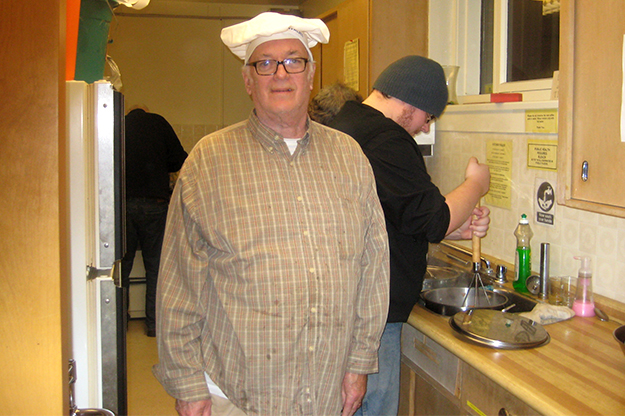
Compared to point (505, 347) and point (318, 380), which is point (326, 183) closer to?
point (318, 380)

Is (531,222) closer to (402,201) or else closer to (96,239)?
(402,201)

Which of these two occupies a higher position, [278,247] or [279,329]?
[278,247]

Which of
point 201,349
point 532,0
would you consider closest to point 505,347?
point 201,349

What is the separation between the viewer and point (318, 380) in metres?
1.37

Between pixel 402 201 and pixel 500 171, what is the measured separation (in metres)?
0.81

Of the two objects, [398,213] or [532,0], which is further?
[532,0]

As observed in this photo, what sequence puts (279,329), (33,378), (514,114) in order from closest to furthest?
1. (33,378)
2. (279,329)
3. (514,114)

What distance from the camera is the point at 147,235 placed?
4211 millimetres

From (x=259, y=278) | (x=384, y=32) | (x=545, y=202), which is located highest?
(x=384, y=32)

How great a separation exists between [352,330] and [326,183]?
0.37 metres

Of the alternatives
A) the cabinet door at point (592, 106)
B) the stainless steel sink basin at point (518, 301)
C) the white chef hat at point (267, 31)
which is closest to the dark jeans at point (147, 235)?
the stainless steel sink basin at point (518, 301)

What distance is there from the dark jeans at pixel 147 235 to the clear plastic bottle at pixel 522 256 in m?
2.75

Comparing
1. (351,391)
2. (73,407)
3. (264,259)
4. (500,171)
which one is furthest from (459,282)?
(73,407)

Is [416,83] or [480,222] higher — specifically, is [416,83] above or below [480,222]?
above
